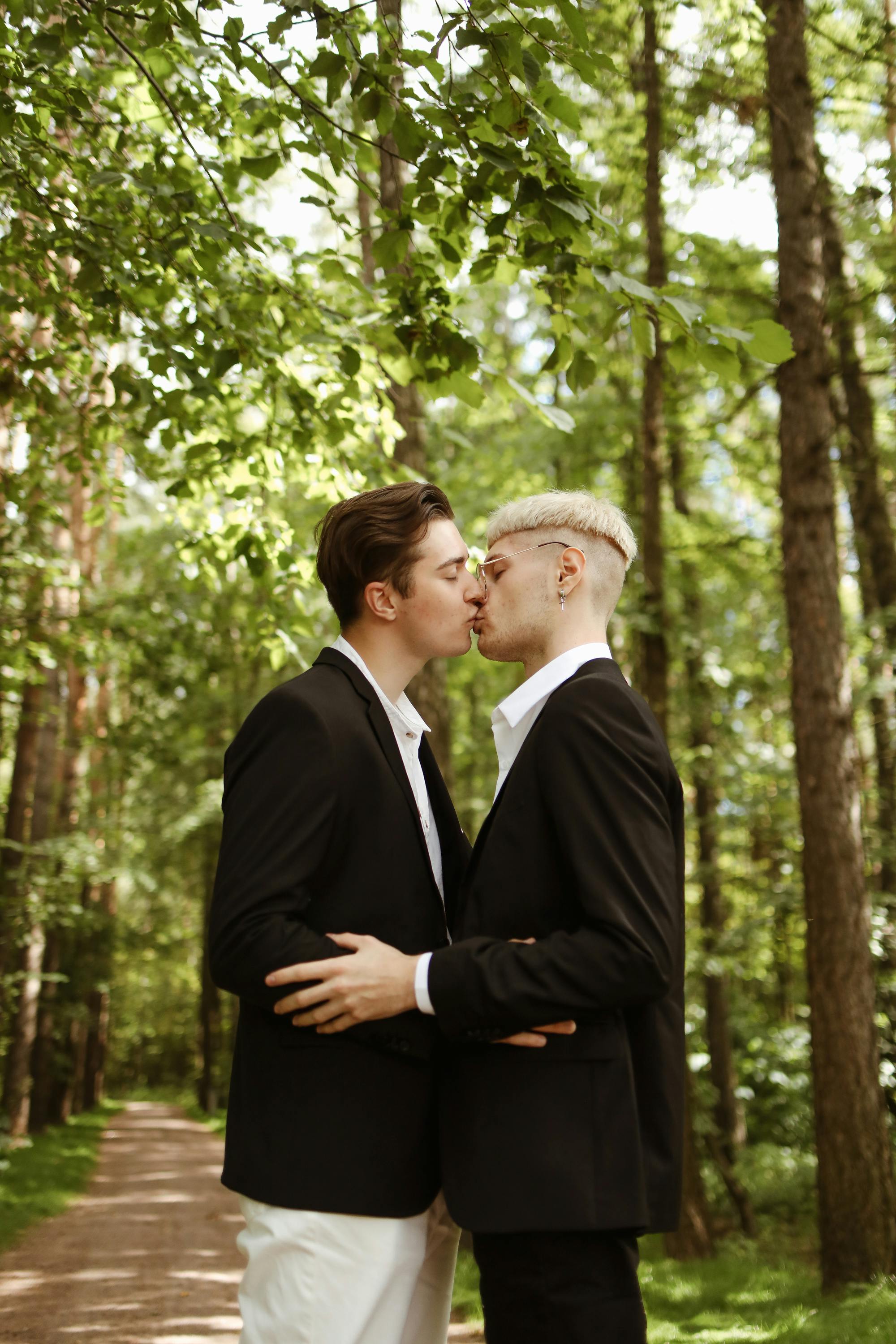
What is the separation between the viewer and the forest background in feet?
12.8

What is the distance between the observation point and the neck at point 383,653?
2779 mm

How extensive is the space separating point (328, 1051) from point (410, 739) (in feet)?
2.62

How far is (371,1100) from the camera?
2.32 meters

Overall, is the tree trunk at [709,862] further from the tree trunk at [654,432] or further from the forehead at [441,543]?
the forehead at [441,543]

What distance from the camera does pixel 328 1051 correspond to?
2320 mm

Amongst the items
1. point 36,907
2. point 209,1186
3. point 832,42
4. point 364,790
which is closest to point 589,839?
point 364,790

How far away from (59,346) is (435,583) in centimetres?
493

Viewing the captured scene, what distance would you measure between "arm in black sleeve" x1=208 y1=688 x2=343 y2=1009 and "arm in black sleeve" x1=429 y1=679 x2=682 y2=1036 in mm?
314

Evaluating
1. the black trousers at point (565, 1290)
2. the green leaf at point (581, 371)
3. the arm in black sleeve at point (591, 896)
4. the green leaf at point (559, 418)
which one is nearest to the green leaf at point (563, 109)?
the green leaf at point (581, 371)

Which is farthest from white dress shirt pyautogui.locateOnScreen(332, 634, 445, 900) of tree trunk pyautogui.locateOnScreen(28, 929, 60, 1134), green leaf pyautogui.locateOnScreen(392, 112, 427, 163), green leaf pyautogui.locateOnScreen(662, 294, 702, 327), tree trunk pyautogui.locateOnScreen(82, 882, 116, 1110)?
tree trunk pyautogui.locateOnScreen(82, 882, 116, 1110)

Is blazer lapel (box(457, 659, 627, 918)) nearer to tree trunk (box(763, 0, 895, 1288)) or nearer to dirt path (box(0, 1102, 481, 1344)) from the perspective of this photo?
dirt path (box(0, 1102, 481, 1344))

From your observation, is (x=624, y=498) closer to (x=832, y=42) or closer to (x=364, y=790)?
(x=832, y=42)

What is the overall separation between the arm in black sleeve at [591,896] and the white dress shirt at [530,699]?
0.18 metres

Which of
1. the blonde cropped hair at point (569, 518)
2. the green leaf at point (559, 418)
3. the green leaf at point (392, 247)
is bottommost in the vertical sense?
the blonde cropped hair at point (569, 518)
